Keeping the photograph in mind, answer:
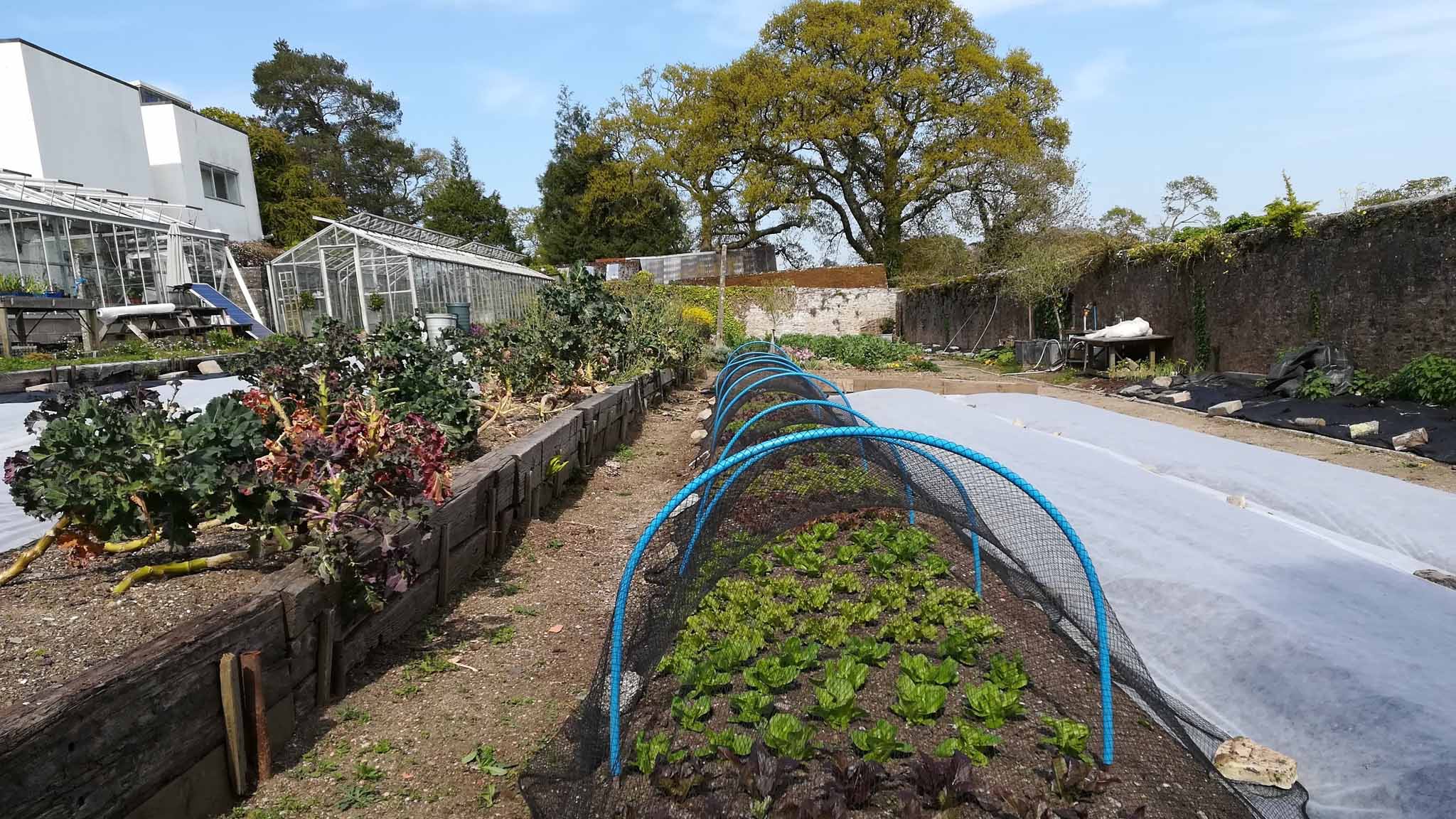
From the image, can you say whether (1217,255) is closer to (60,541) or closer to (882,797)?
(882,797)

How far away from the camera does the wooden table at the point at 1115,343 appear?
14133mm

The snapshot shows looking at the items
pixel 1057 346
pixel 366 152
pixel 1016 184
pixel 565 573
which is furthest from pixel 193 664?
pixel 366 152

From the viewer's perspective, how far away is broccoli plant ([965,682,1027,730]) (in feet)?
8.61

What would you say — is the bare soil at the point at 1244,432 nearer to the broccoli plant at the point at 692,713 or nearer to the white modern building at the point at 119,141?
the broccoli plant at the point at 692,713

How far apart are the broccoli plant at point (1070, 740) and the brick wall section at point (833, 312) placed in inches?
949

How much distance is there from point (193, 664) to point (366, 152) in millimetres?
48148

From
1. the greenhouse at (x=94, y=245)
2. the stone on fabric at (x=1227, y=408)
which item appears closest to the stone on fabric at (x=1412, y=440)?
the stone on fabric at (x=1227, y=408)

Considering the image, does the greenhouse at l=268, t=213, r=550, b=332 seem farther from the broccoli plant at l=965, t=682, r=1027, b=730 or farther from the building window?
the broccoli plant at l=965, t=682, r=1027, b=730

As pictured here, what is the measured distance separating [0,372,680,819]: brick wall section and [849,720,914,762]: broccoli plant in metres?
1.92

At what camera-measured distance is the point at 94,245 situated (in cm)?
1520

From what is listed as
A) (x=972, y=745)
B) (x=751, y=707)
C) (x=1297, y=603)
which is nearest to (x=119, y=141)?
(x=751, y=707)

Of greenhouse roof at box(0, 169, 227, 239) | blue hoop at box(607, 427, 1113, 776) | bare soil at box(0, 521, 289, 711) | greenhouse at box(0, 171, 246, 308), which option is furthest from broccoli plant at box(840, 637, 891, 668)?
greenhouse roof at box(0, 169, 227, 239)

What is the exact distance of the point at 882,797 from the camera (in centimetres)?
227

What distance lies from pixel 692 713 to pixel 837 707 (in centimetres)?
50
